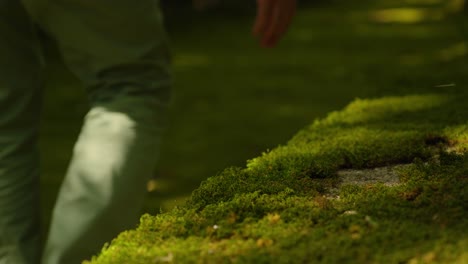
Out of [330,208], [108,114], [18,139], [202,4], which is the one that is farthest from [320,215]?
[202,4]

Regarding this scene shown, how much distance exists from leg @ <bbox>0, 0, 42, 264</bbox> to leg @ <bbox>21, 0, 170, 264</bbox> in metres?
0.08

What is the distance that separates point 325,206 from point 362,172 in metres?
0.34

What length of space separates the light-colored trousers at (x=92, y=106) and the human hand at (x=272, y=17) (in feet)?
0.90

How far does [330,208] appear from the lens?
4.86ft

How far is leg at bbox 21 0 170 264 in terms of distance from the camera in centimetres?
206

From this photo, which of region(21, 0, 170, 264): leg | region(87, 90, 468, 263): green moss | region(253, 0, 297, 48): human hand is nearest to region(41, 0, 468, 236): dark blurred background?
region(21, 0, 170, 264): leg

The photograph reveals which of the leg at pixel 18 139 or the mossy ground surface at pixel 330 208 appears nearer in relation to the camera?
the mossy ground surface at pixel 330 208

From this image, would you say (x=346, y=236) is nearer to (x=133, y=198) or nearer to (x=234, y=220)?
(x=234, y=220)

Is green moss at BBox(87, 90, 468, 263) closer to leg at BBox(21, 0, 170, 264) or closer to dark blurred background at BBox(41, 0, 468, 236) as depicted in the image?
leg at BBox(21, 0, 170, 264)

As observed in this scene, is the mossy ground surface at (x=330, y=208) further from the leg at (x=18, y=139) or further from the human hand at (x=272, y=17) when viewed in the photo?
the leg at (x=18, y=139)

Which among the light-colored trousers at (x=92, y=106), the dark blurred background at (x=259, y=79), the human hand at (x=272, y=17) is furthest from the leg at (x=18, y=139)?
the human hand at (x=272, y=17)

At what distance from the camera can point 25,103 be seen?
227 cm

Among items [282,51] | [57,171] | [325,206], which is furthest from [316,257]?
[282,51]

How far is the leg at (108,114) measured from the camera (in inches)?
81.1
